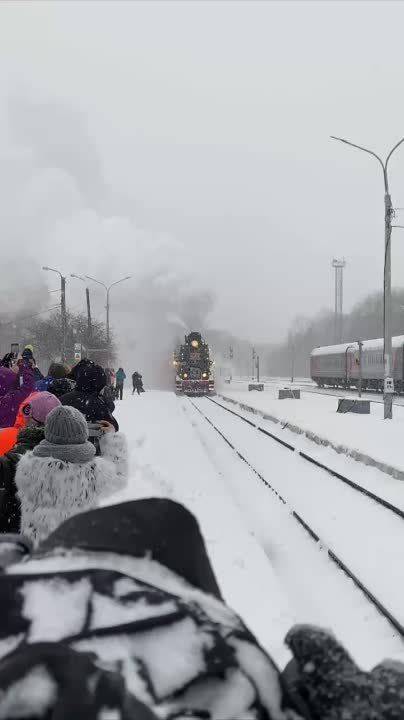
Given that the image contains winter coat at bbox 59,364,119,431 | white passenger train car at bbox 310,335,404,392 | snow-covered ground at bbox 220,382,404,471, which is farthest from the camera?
white passenger train car at bbox 310,335,404,392

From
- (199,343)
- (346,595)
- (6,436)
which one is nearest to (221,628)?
(6,436)

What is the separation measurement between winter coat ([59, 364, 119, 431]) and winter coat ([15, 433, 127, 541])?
217cm

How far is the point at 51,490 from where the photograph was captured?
11.0 ft

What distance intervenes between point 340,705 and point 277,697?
99mm

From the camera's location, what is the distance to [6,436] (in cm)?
425

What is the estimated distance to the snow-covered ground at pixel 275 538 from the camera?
4.97 meters

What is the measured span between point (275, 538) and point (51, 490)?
188 inches

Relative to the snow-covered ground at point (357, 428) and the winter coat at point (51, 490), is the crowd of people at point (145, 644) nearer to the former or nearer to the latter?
the winter coat at point (51, 490)

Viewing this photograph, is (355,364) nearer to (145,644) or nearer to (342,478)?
(342,478)

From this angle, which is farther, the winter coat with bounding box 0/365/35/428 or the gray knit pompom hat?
the winter coat with bounding box 0/365/35/428

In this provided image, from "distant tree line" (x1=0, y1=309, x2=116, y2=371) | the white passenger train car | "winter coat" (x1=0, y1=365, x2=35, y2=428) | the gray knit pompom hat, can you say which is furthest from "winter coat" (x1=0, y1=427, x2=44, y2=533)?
"distant tree line" (x1=0, y1=309, x2=116, y2=371)

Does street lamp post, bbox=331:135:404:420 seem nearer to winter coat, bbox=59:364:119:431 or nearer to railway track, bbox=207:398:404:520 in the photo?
railway track, bbox=207:398:404:520

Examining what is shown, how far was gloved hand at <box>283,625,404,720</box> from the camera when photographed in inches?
36.0

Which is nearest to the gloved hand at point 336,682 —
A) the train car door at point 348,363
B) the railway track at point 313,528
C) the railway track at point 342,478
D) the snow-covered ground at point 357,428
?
the railway track at point 313,528
